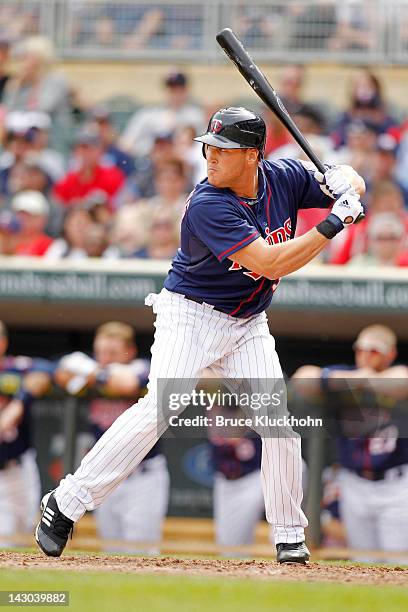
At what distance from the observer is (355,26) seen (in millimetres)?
11289

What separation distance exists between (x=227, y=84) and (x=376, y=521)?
5520mm

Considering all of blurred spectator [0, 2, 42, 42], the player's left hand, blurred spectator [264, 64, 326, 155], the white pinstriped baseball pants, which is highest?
blurred spectator [0, 2, 42, 42]

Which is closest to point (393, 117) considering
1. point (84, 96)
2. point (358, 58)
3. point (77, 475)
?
point (358, 58)

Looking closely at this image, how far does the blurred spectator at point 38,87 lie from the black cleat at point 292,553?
673 centimetres

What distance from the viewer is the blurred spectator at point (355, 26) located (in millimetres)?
11188

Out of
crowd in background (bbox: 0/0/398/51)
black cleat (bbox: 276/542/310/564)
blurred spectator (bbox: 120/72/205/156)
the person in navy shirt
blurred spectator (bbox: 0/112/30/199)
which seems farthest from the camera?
crowd in background (bbox: 0/0/398/51)

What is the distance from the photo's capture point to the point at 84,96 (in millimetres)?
11680

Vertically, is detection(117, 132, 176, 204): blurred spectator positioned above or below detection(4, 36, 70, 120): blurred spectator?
below

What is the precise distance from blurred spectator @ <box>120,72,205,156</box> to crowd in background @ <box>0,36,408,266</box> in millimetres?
12

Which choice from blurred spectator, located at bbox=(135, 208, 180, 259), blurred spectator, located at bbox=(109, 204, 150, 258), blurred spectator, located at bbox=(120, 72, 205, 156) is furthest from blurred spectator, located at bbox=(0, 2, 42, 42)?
blurred spectator, located at bbox=(135, 208, 180, 259)

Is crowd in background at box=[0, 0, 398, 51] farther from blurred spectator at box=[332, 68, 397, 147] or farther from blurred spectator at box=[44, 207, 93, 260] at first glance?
blurred spectator at box=[44, 207, 93, 260]

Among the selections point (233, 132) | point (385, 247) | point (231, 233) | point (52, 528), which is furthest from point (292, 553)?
point (385, 247)

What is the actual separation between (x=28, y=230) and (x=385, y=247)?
108 inches

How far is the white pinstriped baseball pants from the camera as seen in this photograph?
464 cm
